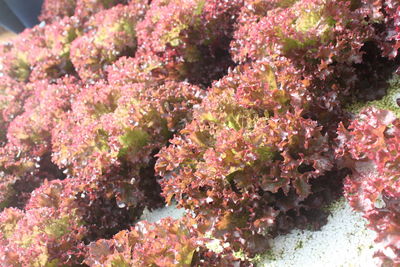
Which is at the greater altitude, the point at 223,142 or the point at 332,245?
the point at 223,142

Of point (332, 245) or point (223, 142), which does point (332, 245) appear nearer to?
point (332, 245)

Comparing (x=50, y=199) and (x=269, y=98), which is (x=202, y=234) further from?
(x=50, y=199)

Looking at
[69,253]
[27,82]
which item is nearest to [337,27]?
[69,253]

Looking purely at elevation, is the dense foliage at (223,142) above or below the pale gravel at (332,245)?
above

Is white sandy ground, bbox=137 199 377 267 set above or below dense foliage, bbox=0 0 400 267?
below

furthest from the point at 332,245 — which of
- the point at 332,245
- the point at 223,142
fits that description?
the point at 223,142
